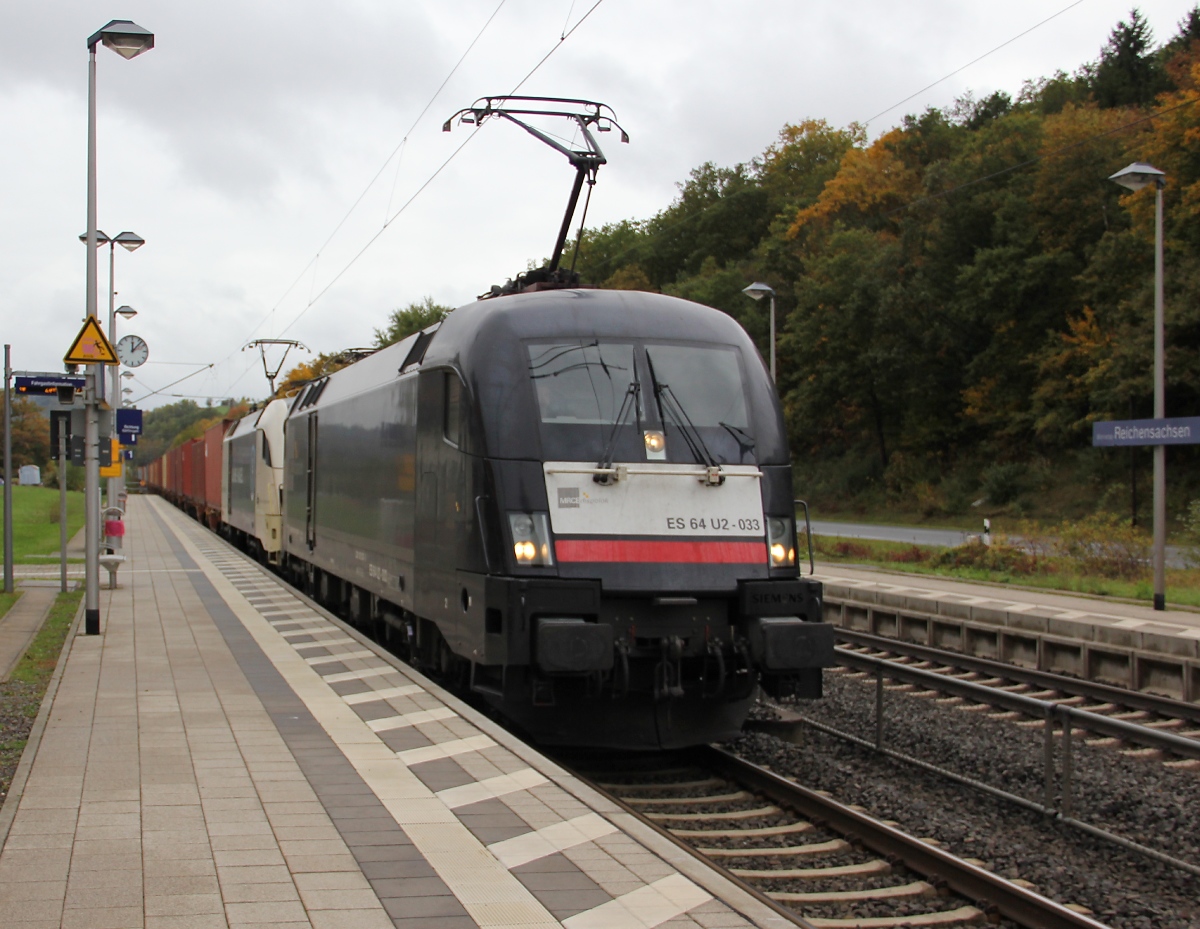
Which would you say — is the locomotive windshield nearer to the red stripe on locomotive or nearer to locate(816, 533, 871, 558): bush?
the red stripe on locomotive

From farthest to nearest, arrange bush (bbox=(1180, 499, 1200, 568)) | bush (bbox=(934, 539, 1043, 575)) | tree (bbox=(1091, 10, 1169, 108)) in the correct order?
tree (bbox=(1091, 10, 1169, 108))
bush (bbox=(934, 539, 1043, 575))
bush (bbox=(1180, 499, 1200, 568))

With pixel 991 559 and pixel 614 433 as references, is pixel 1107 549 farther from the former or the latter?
pixel 614 433

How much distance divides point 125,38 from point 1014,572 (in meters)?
15.7

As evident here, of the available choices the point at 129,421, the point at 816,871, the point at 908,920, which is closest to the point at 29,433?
the point at 129,421

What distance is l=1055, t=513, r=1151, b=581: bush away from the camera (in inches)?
806

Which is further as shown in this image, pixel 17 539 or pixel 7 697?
pixel 17 539

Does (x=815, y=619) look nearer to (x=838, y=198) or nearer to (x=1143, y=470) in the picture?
(x=1143, y=470)

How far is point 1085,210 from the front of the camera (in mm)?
42375

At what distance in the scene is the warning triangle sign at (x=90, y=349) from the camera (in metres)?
13.9

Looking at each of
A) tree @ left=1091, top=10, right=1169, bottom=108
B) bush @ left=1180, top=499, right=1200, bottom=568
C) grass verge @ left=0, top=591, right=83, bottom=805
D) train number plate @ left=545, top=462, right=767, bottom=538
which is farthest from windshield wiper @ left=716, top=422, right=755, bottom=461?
tree @ left=1091, top=10, right=1169, bottom=108

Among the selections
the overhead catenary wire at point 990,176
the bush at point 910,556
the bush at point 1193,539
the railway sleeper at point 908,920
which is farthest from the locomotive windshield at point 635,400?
the overhead catenary wire at point 990,176

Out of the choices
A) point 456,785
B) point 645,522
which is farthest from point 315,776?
point 645,522

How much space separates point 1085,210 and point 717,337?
36949 millimetres

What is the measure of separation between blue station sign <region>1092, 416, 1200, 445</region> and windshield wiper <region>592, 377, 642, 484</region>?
943 centimetres
